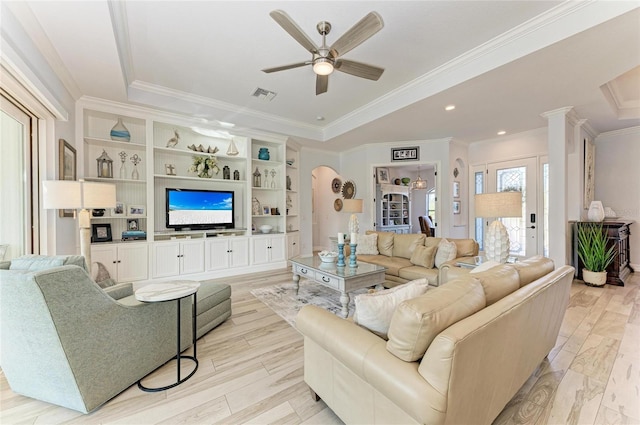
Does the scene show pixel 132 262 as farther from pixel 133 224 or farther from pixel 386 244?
pixel 386 244

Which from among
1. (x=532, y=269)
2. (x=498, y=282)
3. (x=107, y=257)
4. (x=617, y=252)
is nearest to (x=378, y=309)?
(x=498, y=282)

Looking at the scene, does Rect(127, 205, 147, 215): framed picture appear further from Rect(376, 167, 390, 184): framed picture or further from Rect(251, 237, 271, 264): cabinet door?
Rect(376, 167, 390, 184): framed picture

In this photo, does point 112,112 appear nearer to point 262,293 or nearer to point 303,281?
point 262,293

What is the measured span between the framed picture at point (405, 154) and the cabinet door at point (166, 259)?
4.65 m

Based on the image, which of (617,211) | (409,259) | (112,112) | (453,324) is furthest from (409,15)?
(617,211)

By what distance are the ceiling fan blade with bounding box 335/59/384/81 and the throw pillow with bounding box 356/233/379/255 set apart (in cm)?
252

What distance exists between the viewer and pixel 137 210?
424cm

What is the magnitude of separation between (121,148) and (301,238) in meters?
3.86

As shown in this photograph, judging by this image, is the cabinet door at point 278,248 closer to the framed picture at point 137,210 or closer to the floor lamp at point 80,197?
the framed picture at point 137,210

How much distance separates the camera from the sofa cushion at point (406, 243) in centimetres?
395

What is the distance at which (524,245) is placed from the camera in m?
5.22

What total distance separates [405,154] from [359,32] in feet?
13.4

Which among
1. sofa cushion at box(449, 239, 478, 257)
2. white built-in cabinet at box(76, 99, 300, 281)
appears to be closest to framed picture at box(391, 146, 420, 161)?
white built-in cabinet at box(76, 99, 300, 281)

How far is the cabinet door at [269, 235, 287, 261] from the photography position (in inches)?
207
